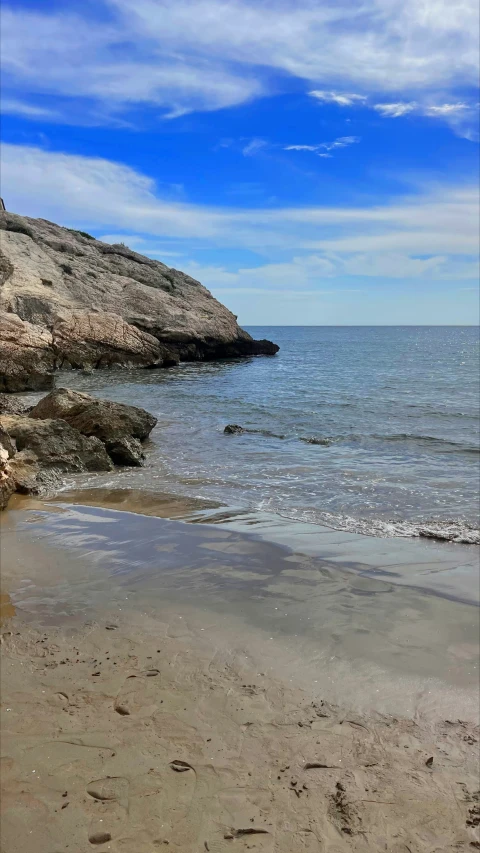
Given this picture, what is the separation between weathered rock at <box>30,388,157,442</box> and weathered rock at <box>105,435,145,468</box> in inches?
6.0

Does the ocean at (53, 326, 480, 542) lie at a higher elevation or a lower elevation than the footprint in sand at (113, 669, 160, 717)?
higher

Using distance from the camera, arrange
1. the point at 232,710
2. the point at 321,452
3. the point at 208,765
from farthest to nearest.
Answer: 1. the point at 321,452
2. the point at 232,710
3. the point at 208,765

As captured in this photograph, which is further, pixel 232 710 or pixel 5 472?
pixel 5 472

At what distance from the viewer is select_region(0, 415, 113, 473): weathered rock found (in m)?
9.66

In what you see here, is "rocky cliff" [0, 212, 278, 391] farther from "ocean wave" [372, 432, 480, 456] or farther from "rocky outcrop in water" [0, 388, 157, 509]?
"ocean wave" [372, 432, 480, 456]

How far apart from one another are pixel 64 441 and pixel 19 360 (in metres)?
13.8

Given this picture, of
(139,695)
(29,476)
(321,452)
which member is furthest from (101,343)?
(139,695)

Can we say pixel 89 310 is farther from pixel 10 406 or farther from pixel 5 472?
pixel 5 472

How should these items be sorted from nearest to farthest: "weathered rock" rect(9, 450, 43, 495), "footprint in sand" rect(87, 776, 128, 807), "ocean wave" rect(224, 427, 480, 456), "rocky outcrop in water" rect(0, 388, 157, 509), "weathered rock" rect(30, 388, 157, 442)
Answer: "footprint in sand" rect(87, 776, 128, 807) < "weathered rock" rect(9, 450, 43, 495) < "rocky outcrop in water" rect(0, 388, 157, 509) < "weathered rock" rect(30, 388, 157, 442) < "ocean wave" rect(224, 427, 480, 456)

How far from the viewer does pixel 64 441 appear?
9961 mm

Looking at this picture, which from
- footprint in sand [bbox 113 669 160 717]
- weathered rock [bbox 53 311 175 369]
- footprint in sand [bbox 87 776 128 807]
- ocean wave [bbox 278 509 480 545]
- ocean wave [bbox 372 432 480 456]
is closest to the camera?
footprint in sand [bbox 87 776 128 807]

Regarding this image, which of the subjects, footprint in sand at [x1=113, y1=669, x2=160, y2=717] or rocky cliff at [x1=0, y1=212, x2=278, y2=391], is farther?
rocky cliff at [x1=0, y1=212, x2=278, y2=391]

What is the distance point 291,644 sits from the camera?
13.2 ft

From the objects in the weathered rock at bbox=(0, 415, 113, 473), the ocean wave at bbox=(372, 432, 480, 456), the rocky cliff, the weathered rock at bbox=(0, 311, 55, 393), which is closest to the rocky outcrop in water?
the weathered rock at bbox=(0, 415, 113, 473)
